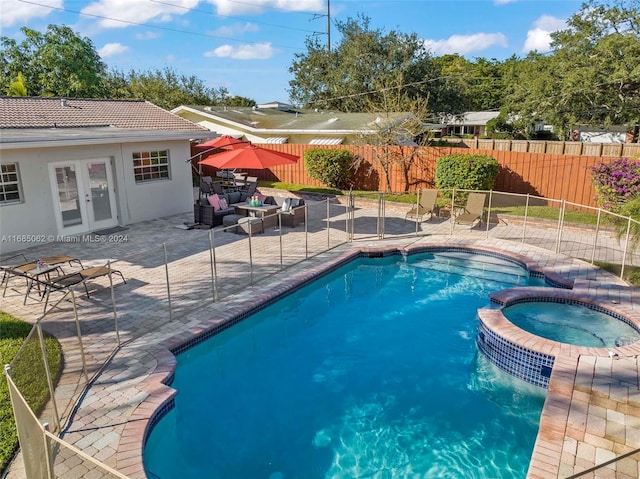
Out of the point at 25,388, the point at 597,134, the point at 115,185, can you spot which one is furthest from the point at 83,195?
the point at 597,134

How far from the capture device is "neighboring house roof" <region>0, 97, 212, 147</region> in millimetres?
12688

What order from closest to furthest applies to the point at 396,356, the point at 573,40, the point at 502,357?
the point at 502,357
the point at 396,356
the point at 573,40

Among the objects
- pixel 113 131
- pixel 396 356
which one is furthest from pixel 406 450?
pixel 113 131

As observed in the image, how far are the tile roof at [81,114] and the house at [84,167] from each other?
0.10 ft

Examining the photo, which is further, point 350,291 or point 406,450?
point 350,291

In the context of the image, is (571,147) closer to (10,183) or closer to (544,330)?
(544,330)

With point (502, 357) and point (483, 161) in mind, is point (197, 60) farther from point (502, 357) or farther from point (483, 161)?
point (502, 357)

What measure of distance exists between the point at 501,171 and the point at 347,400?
46.3 ft

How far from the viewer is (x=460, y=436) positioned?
20.6 feet

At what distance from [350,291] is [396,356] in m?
3.19

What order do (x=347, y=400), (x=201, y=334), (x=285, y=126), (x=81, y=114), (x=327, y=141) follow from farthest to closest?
(x=285, y=126)
(x=327, y=141)
(x=81, y=114)
(x=201, y=334)
(x=347, y=400)

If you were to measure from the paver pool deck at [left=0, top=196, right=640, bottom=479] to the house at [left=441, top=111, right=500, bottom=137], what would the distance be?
42200mm

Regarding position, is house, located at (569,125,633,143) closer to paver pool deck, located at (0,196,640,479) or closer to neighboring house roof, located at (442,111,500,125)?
neighboring house roof, located at (442,111,500,125)

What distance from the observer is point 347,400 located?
711cm
